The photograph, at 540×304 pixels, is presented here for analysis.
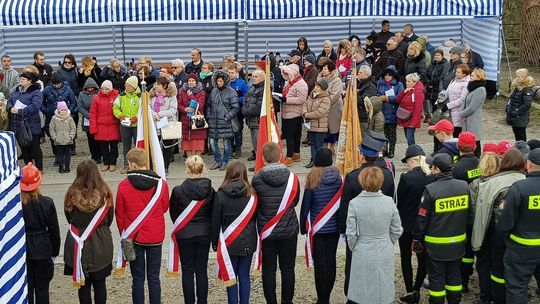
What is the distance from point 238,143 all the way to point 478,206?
647 cm

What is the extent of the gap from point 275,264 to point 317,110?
4.98m

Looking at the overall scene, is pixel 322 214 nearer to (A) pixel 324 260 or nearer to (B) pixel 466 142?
(A) pixel 324 260

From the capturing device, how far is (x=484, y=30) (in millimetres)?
17250

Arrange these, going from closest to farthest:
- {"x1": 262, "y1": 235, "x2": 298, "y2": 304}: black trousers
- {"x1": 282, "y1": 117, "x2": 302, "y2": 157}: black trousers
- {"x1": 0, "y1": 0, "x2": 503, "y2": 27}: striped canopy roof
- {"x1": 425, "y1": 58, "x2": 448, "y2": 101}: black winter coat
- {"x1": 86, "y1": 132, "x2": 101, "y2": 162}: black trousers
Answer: {"x1": 262, "y1": 235, "x2": 298, "y2": 304}: black trousers, {"x1": 282, "y1": 117, "x2": 302, "y2": 157}: black trousers, {"x1": 86, "y1": 132, "x2": 101, "y2": 162}: black trousers, {"x1": 425, "y1": 58, "x2": 448, "y2": 101}: black winter coat, {"x1": 0, "y1": 0, "x2": 503, "y2": 27}: striped canopy roof

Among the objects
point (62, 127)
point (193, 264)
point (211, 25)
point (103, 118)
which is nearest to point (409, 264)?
point (193, 264)

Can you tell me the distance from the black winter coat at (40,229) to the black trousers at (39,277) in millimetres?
117

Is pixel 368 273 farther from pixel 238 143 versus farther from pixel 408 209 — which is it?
pixel 238 143

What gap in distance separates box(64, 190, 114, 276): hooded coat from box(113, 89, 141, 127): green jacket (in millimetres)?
5228

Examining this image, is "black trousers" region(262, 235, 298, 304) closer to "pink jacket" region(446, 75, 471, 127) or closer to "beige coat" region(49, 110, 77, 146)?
"pink jacket" region(446, 75, 471, 127)

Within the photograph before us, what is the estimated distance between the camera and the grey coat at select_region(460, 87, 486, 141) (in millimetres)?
11266

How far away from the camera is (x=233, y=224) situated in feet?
22.5

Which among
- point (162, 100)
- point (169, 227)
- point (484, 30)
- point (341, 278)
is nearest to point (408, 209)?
point (341, 278)

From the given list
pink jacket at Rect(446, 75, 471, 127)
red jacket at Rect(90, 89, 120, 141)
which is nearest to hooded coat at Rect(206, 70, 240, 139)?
red jacket at Rect(90, 89, 120, 141)

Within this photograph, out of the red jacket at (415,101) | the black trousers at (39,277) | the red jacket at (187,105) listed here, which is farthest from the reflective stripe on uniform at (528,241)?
the red jacket at (187,105)
